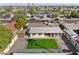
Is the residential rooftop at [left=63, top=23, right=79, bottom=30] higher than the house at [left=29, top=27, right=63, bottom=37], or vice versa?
the residential rooftop at [left=63, top=23, right=79, bottom=30]

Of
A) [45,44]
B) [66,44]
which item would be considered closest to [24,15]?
[45,44]

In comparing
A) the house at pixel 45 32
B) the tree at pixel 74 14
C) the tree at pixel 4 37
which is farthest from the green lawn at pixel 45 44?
the tree at pixel 74 14

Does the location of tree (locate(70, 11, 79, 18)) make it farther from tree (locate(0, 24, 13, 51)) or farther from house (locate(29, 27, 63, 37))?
tree (locate(0, 24, 13, 51))

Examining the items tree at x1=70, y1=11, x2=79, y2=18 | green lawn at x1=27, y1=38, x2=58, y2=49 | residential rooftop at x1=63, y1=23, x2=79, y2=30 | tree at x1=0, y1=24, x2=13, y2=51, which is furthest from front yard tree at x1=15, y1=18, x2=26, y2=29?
tree at x1=70, y1=11, x2=79, y2=18

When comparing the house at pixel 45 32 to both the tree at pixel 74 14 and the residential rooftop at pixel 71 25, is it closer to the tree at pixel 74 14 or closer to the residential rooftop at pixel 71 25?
the residential rooftop at pixel 71 25

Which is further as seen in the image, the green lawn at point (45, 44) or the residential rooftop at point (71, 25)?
the green lawn at point (45, 44)

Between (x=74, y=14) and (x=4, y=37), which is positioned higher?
(x=74, y=14)

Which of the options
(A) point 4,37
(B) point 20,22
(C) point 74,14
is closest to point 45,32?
(B) point 20,22

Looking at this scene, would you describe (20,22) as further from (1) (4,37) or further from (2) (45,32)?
(2) (45,32)

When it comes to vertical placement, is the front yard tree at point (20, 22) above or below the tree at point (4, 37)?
above

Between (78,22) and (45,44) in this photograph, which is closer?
(78,22)
